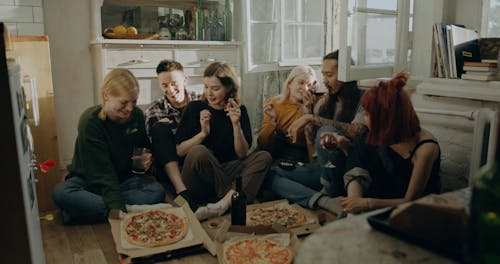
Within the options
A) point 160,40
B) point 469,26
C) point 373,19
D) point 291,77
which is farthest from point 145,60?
point 469,26

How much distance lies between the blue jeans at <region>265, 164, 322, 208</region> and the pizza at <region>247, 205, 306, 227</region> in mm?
182

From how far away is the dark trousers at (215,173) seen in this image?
2.61 m

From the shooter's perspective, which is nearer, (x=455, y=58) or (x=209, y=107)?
(x=455, y=58)

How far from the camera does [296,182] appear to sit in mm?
2691

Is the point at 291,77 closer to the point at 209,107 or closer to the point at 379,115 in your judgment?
the point at 209,107

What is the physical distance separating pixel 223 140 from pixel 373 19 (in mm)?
1206

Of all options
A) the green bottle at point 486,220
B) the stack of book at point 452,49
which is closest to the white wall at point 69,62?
the stack of book at point 452,49

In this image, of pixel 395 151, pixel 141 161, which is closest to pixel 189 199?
pixel 141 161

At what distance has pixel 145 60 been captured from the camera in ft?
11.0

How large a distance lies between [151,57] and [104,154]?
4.07 ft

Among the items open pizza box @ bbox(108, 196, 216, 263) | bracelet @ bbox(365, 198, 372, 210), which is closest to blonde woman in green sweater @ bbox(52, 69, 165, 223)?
open pizza box @ bbox(108, 196, 216, 263)

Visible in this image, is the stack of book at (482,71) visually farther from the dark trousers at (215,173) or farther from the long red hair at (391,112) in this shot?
the dark trousers at (215,173)

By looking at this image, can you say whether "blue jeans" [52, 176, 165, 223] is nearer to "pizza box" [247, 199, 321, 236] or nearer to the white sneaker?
the white sneaker

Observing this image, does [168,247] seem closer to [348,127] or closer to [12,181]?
[12,181]
